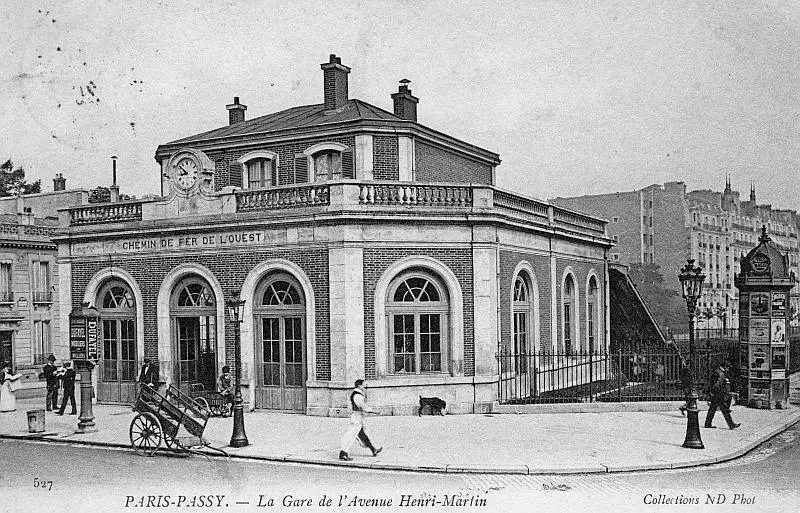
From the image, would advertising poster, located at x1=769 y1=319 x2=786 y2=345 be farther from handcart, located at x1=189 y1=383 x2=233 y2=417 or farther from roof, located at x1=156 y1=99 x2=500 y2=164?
handcart, located at x1=189 y1=383 x2=233 y2=417

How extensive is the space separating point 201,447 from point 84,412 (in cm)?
405

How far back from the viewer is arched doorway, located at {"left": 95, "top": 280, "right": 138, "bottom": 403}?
829 inches

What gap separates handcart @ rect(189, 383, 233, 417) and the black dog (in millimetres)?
4525

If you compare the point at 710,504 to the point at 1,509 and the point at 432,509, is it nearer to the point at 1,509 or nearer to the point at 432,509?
the point at 432,509

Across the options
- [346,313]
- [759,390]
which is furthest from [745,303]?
[346,313]

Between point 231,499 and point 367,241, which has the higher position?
point 367,241

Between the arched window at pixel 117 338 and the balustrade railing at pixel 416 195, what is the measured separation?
724cm

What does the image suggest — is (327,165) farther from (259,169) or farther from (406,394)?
(406,394)

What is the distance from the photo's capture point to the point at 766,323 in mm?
19266

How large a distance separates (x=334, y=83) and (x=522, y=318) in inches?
408

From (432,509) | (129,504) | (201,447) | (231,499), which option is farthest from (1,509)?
(432,509)

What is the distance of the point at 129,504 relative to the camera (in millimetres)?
10695

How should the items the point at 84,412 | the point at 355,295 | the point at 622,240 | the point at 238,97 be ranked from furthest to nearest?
the point at 622,240
the point at 238,97
the point at 355,295
the point at 84,412

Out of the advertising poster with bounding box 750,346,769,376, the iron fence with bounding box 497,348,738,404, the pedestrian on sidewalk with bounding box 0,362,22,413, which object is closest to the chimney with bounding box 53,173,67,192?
the pedestrian on sidewalk with bounding box 0,362,22,413
